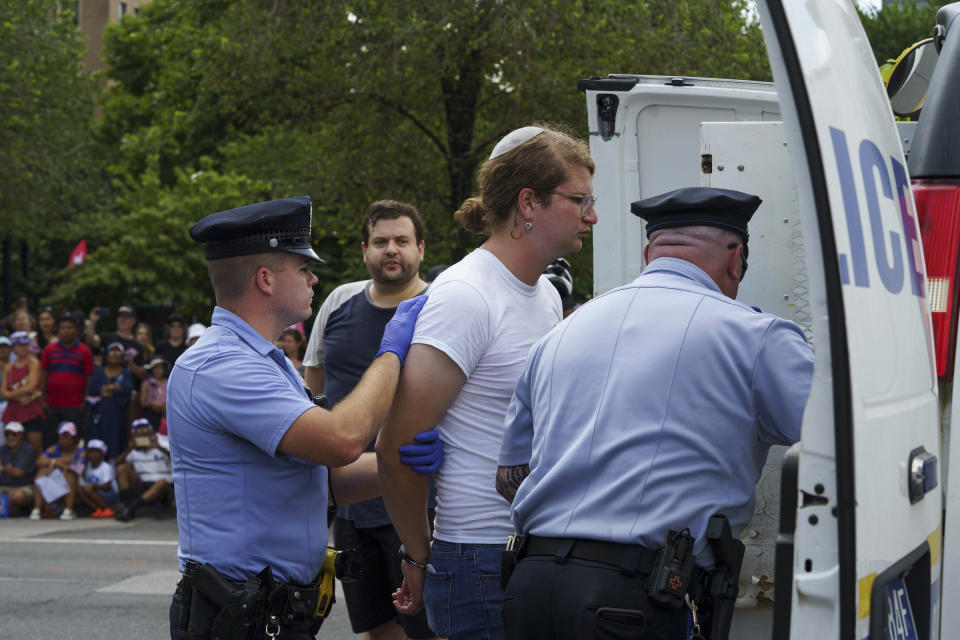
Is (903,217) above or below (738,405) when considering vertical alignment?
above

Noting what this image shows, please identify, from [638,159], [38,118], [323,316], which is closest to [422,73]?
[323,316]

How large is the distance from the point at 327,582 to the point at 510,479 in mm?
598

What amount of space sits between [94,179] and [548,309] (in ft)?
111

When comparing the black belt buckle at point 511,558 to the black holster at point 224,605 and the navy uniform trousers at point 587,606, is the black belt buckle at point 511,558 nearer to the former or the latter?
the navy uniform trousers at point 587,606

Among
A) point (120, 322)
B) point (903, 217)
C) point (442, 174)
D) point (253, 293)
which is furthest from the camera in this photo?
point (442, 174)

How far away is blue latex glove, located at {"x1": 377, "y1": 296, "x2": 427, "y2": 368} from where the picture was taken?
308cm

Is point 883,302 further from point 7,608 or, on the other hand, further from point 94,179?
point 94,179

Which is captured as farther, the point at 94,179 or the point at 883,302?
the point at 94,179

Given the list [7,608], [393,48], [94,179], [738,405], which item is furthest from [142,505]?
[94,179]

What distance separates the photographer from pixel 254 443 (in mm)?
2865

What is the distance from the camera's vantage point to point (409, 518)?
3.21 metres

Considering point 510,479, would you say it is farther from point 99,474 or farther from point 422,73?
point 422,73

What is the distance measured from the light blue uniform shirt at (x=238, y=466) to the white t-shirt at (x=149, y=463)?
948cm


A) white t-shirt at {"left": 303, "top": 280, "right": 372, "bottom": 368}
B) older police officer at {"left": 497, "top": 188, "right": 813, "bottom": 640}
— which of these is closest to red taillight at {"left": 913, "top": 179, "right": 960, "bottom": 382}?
older police officer at {"left": 497, "top": 188, "right": 813, "bottom": 640}
